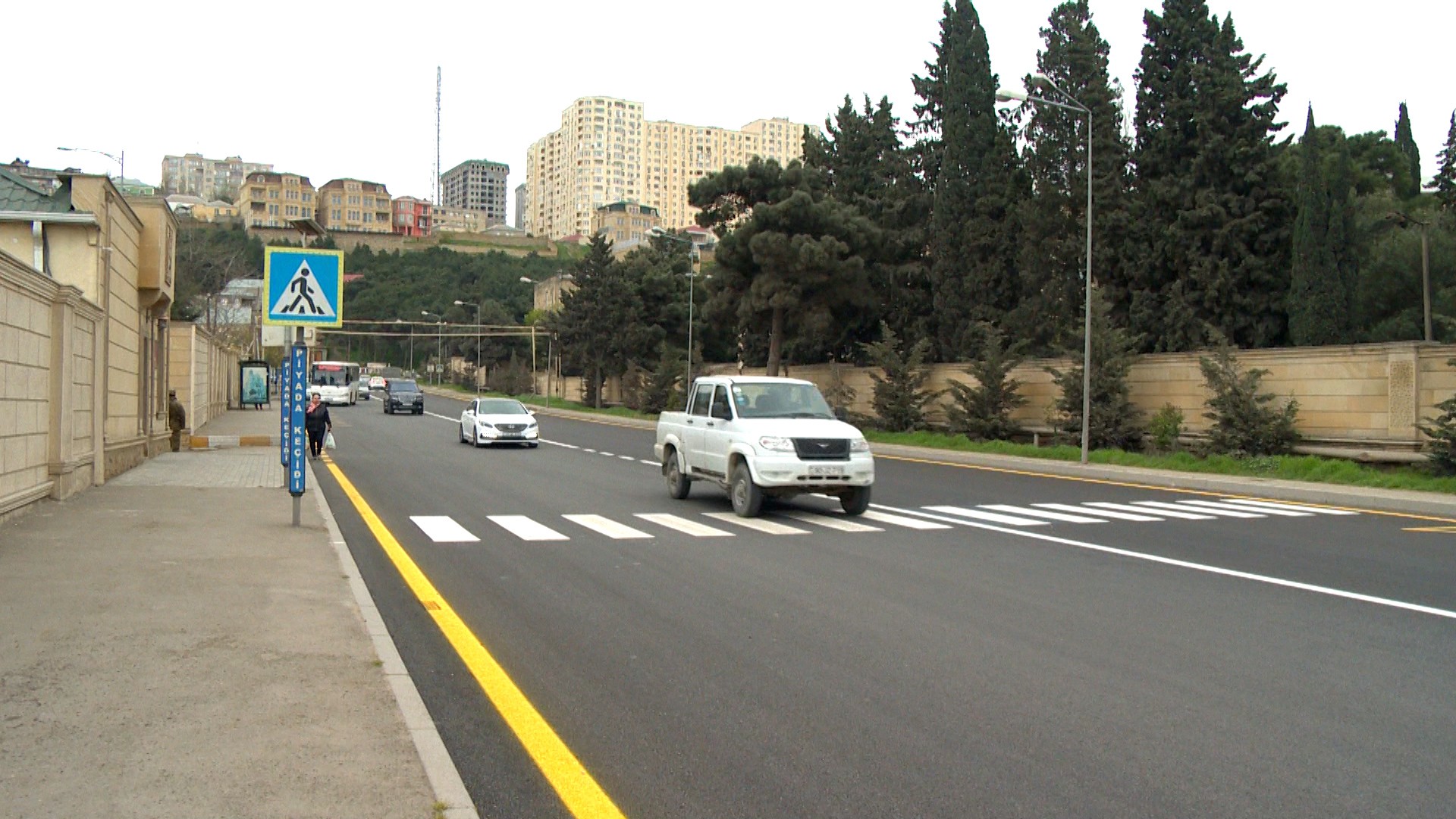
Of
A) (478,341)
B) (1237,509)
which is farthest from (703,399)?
(478,341)

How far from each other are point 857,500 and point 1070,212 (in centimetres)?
2742

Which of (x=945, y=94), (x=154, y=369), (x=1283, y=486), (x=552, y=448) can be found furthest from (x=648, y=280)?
(x=1283, y=486)

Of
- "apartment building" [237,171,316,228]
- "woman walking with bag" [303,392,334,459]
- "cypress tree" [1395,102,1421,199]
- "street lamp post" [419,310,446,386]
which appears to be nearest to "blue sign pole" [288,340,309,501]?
"woman walking with bag" [303,392,334,459]

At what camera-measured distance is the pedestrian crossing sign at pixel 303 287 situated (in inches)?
491

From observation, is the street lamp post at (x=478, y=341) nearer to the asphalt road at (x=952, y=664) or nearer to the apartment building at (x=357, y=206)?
the apartment building at (x=357, y=206)

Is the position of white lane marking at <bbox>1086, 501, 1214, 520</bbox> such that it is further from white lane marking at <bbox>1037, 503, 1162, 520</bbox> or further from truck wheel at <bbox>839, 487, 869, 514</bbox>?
truck wheel at <bbox>839, 487, 869, 514</bbox>

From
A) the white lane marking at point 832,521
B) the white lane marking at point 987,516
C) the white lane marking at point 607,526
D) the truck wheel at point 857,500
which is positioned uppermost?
the truck wheel at point 857,500

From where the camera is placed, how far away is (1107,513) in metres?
16.4

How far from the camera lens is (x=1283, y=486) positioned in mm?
20109

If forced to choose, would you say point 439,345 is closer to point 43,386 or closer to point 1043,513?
point 43,386

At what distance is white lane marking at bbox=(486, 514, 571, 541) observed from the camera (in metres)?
13.1

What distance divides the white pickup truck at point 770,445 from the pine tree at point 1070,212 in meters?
18.4

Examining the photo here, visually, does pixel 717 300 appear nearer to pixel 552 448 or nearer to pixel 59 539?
pixel 552 448

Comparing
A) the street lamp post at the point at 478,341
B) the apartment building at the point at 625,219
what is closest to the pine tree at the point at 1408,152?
the street lamp post at the point at 478,341
